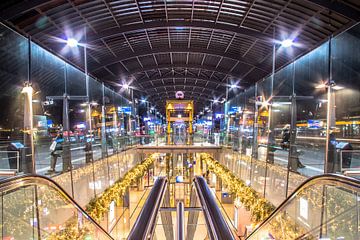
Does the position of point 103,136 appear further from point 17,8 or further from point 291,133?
point 291,133

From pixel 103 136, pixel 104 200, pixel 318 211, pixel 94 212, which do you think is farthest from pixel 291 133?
pixel 103 136

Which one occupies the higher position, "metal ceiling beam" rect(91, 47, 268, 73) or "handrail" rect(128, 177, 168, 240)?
"metal ceiling beam" rect(91, 47, 268, 73)

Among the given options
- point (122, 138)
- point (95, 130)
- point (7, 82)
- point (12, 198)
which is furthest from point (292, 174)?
point (7, 82)

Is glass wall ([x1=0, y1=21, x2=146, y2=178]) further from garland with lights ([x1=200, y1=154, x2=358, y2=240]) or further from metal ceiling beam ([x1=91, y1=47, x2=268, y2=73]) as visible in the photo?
metal ceiling beam ([x1=91, y1=47, x2=268, y2=73])

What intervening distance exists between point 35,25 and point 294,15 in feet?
45.1

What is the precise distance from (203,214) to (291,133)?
4.35 m

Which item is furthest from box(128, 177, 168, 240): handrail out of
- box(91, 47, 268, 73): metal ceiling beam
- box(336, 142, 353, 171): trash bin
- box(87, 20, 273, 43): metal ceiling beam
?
box(91, 47, 268, 73): metal ceiling beam

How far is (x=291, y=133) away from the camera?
8117mm

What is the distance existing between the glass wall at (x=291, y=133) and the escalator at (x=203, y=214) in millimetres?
1679

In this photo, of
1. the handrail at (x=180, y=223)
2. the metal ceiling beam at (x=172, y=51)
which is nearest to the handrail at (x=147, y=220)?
the handrail at (x=180, y=223)

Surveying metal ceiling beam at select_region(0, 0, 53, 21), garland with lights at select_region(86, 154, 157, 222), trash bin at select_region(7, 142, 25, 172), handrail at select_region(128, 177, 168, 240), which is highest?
metal ceiling beam at select_region(0, 0, 53, 21)

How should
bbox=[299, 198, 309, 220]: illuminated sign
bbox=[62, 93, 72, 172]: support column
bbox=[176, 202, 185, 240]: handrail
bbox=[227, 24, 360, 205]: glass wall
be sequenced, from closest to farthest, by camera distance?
bbox=[299, 198, 309, 220]: illuminated sign → bbox=[176, 202, 185, 240]: handrail → bbox=[227, 24, 360, 205]: glass wall → bbox=[62, 93, 72, 172]: support column

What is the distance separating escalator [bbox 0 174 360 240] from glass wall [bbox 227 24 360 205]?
1.68 m

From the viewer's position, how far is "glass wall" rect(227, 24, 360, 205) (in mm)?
6680
